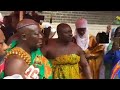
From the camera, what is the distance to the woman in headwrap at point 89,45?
3.77 m

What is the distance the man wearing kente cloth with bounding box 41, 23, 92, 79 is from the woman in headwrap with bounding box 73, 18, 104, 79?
0.07m

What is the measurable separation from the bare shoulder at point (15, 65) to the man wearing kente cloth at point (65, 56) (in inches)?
12.4

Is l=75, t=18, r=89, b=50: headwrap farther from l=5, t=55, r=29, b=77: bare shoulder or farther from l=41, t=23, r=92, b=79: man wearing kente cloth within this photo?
l=5, t=55, r=29, b=77: bare shoulder

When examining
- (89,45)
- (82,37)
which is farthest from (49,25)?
(89,45)

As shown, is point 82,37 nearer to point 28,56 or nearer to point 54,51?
point 54,51

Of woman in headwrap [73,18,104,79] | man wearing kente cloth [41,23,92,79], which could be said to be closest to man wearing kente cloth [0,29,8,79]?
man wearing kente cloth [41,23,92,79]

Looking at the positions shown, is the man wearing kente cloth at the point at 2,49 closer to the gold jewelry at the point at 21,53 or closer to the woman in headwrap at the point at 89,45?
the gold jewelry at the point at 21,53

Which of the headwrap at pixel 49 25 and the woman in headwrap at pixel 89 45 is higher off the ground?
the headwrap at pixel 49 25

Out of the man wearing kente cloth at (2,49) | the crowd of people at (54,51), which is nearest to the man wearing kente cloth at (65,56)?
→ the crowd of people at (54,51)

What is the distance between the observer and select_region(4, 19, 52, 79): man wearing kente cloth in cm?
342

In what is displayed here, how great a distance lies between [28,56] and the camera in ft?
11.4

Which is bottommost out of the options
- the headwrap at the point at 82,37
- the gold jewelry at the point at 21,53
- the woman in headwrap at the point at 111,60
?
the woman in headwrap at the point at 111,60
